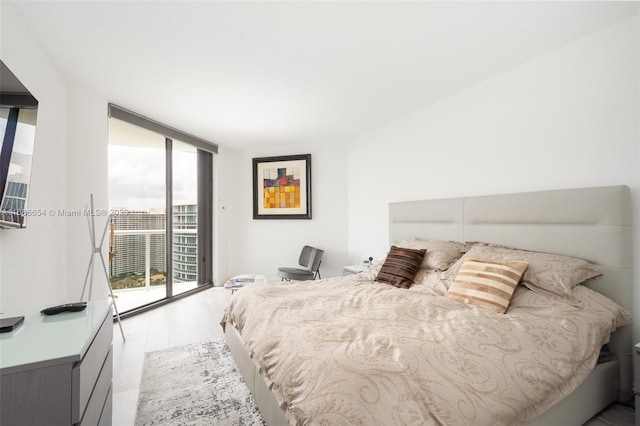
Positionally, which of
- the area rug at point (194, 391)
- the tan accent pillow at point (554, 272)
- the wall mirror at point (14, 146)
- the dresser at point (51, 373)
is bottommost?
the area rug at point (194, 391)

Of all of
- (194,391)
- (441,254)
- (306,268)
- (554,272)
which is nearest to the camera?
(554,272)

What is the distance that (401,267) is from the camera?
104 inches

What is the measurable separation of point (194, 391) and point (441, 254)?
223cm

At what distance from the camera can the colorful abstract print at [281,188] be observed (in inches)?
196

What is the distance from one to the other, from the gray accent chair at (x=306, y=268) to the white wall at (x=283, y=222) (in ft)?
0.79

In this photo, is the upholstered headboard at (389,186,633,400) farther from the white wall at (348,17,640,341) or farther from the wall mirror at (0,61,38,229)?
the wall mirror at (0,61,38,229)

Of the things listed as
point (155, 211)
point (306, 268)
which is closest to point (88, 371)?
point (155, 211)

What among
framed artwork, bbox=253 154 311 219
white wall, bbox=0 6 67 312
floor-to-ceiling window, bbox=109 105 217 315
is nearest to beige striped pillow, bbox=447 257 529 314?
white wall, bbox=0 6 67 312

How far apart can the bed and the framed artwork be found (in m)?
2.39

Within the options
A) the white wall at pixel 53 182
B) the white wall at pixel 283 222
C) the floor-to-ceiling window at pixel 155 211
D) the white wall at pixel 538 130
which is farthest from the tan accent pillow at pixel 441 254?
the floor-to-ceiling window at pixel 155 211

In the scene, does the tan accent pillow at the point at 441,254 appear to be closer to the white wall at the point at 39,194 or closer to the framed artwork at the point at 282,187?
the framed artwork at the point at 282,187

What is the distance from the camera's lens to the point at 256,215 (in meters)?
5.17

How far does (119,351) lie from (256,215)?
2.89 meters

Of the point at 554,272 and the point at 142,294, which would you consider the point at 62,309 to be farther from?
the point at 142,294
